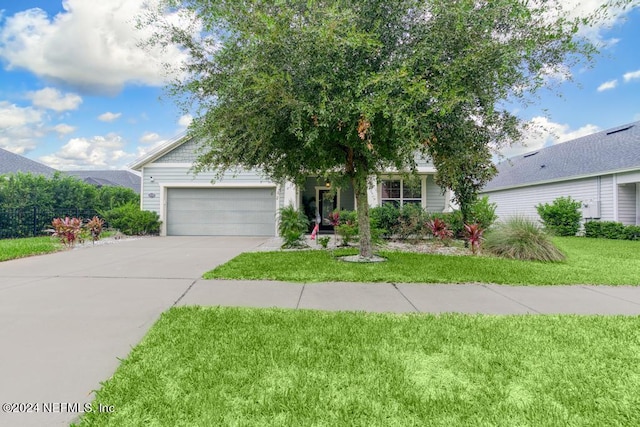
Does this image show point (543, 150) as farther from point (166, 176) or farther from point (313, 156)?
point (166, 176)

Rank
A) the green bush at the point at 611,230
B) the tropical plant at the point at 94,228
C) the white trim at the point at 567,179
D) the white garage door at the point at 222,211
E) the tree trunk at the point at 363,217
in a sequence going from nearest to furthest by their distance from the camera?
the tree trunk at the point at 363,217 < the tropical plant at the point at 94,228 < the green bush at the point at 611,230 < the white trim at the point at 567,179 < the white garage door at the point at 222,211

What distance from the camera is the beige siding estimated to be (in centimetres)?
1522

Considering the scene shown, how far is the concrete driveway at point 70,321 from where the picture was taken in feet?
7.10

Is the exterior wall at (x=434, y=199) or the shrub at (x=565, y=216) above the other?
the exterior wall at (x=434, y=199)

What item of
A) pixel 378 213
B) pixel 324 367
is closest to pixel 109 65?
pixel 378 213

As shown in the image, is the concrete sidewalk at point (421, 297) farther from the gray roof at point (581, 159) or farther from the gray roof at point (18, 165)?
the gray roof at point (18, 165)

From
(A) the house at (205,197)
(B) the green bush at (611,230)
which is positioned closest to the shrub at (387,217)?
(A) the house at (205,197)

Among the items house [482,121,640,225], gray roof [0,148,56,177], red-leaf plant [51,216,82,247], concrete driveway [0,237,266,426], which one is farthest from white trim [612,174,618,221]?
gray roof [0,148,56,177]

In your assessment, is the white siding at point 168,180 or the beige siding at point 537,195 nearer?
the white siding at point 168,180

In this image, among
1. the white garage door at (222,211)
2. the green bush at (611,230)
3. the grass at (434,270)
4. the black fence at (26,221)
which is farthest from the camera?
the white garage door at (222,211)

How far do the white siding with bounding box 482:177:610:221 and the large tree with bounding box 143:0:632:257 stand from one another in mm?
9102

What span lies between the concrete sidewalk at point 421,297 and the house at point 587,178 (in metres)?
7.59

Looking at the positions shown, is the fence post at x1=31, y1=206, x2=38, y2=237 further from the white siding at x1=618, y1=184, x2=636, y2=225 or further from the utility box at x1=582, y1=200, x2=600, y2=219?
the white siding at x1=618, y1=184, x2=636, y2=225

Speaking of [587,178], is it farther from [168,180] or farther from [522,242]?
[168,180]
